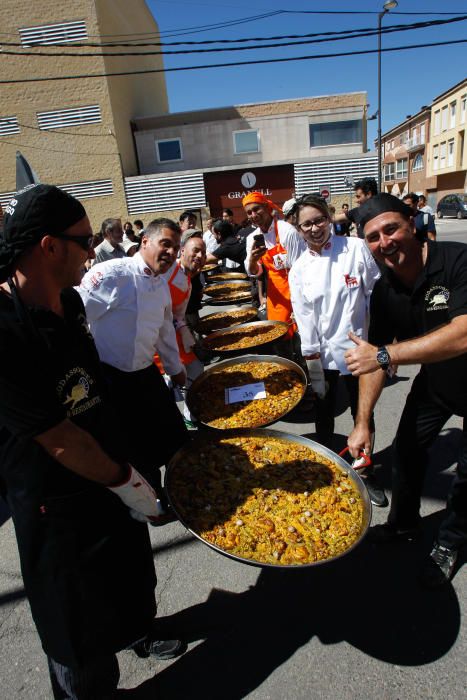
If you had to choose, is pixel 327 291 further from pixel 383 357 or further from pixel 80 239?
pixel 80 239

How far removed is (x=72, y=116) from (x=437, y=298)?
2952cm

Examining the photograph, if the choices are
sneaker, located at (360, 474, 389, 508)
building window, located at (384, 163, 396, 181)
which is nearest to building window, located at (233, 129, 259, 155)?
sneaker, located at (360, 474, 389, 508)

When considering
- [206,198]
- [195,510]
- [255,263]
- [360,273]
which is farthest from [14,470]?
[206,198]

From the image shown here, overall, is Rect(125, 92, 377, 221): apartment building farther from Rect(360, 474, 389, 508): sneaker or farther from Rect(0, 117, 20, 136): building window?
Rect(360, 474, 389, 508): sneaker

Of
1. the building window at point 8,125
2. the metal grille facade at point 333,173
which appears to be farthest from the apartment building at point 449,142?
the building window at point 8,125

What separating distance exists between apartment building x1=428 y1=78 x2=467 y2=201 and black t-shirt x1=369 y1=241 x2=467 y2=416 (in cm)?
4798

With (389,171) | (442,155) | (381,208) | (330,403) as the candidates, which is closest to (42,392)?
(381,208)

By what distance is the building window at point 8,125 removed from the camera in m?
25.5

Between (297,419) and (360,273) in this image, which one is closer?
(360,273)

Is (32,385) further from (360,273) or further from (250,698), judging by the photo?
(360,273)

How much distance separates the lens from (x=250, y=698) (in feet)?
6.36

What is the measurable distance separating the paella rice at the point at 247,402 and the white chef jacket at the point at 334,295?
0.35 metres

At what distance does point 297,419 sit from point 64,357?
11.8 ft

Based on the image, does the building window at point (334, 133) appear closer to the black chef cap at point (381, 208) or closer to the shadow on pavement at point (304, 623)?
the black chef cap at point (381, 208)
